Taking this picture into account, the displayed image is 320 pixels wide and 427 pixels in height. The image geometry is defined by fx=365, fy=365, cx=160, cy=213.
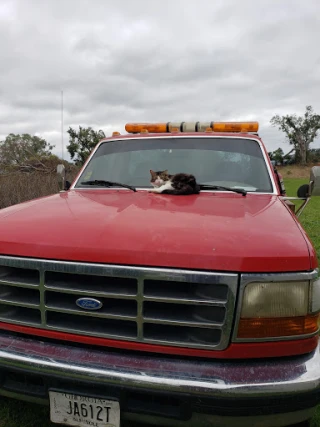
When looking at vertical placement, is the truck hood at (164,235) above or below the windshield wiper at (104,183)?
below

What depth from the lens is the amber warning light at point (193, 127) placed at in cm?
462

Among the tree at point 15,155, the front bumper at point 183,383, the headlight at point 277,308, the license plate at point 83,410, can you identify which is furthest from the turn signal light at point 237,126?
the tree at point 15,155

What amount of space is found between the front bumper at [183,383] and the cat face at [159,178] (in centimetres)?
179

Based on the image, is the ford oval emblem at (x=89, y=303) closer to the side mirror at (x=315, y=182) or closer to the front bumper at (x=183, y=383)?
the front bumper at (x=183, y=383)

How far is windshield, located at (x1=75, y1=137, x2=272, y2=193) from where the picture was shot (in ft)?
11.4

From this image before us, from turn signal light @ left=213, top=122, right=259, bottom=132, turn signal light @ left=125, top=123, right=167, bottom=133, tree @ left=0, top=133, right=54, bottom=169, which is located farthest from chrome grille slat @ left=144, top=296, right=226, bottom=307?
tree @ left=0, top=133, right=54, bottom=169

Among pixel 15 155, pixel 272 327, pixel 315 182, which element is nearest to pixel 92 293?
pixel 272 327

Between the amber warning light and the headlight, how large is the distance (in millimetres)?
3100

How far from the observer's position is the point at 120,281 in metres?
1.94

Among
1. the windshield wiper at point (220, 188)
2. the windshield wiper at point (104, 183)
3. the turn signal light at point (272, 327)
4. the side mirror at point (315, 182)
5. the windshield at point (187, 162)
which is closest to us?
the turn signal light at point (272, 327)

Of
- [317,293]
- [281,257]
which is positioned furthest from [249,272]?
[317,293]

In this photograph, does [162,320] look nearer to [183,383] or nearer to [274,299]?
[183,383]

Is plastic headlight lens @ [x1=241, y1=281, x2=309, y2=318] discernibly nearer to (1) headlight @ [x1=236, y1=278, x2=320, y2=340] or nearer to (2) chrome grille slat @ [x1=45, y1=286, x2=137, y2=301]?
(1) headlight @ [x1=236, y1=278, x2=320, y2=340]

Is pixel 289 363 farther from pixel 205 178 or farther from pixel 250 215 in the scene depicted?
pixel 205 178
